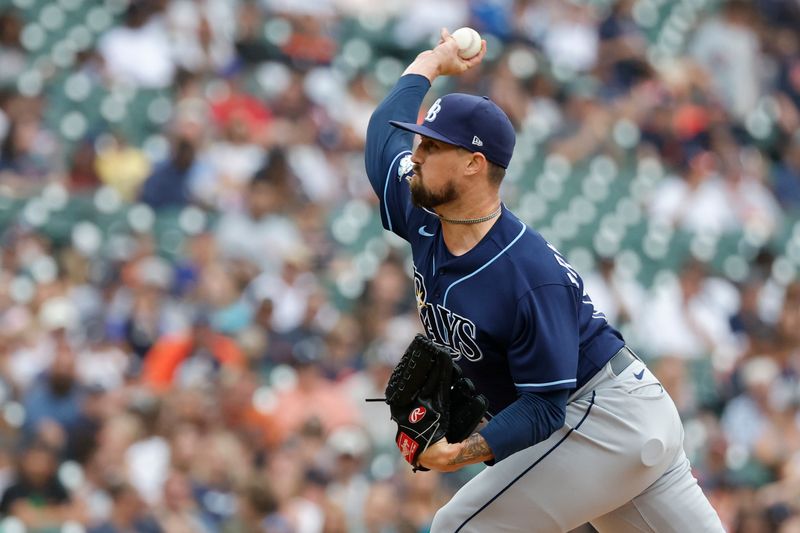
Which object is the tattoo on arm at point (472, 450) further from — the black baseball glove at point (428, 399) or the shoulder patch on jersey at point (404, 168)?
the shoulder patch on jersey at point (404, 168)

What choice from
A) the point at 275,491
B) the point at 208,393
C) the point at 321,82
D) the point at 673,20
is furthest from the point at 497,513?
the point at 673,20

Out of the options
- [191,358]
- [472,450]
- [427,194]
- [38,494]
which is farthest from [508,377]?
[191,358]

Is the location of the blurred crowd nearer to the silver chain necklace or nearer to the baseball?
the baseball

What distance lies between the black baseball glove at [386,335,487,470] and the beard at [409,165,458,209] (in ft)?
1.41

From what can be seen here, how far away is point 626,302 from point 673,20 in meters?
5.18

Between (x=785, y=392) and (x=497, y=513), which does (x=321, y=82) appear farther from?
(x=497, y=513)

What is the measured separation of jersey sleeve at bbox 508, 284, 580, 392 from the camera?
374cm

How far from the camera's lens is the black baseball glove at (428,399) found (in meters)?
3.70

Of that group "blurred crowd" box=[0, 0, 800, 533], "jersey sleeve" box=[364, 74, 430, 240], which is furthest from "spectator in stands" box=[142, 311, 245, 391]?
"jersey sleeve" box=[364, 74, 430, 240]

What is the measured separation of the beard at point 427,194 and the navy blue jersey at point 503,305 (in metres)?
0.17

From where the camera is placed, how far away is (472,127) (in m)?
3.88

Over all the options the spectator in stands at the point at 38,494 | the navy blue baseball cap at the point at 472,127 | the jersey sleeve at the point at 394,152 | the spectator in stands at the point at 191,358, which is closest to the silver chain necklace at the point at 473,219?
the navy blue baseball cap at the point at 472,127

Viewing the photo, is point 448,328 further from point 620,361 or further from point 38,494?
point 38,494

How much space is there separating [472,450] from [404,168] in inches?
38.5
